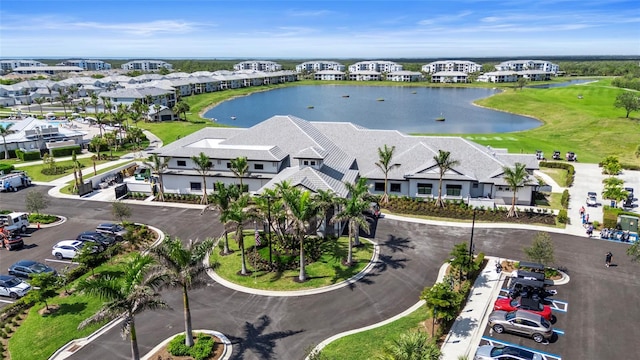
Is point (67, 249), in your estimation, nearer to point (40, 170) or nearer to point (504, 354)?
point (504, 354)

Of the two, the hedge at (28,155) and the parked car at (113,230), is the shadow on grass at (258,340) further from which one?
the hedge at (28,155)

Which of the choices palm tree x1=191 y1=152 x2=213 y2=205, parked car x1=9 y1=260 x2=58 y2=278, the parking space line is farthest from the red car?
parked car x1=9 y1=260 x2=58 y2=278

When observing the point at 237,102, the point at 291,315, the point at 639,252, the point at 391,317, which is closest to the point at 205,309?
the point at 291,315

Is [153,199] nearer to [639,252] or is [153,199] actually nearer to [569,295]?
[569,295]

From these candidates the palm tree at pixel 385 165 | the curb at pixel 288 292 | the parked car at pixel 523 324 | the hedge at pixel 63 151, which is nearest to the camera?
the parked car at pixel 523 324

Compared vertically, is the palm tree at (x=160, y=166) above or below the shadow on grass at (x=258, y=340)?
above

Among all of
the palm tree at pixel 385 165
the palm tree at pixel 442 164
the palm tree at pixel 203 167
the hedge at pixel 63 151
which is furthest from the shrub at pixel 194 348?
the hedge at pixel 63 151

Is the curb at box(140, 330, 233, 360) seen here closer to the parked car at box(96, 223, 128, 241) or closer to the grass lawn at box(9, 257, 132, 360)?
the grass lawn at box(9, 257, 132, 360)
